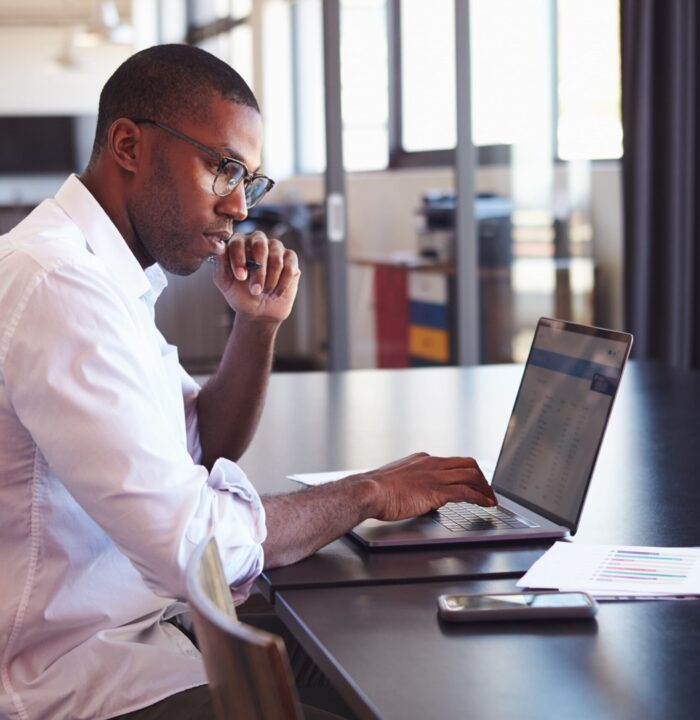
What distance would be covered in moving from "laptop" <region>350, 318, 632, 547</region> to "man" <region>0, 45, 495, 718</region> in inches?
1.7

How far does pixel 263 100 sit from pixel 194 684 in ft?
19.8

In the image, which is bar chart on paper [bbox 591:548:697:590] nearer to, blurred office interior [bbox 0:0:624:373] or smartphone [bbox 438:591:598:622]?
smartphone [bbox 438:591:598:622]

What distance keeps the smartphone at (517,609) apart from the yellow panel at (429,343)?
412 cm

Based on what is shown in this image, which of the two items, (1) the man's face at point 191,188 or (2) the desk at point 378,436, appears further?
(1) the man's face at point 191,188

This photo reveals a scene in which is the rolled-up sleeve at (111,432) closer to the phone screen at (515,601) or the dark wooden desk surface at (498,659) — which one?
the dark wooden desk surface at (498,659)

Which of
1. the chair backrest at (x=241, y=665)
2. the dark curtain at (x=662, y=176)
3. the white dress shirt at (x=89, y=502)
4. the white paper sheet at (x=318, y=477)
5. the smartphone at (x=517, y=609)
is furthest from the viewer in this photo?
the dark curtain at (x=662, y=176)

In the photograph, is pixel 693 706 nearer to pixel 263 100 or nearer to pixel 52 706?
pixel 52 706

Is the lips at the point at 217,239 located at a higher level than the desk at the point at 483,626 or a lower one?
higher

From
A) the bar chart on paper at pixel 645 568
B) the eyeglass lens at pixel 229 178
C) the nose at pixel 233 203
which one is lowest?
the bar chart on paper at pixel 645 568

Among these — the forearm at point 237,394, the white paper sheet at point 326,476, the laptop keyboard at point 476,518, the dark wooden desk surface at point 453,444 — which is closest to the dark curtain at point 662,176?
the dark wooden desk surface at point 453,444

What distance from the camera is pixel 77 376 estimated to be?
3.90 feet

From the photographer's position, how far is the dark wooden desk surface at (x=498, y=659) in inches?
34.8

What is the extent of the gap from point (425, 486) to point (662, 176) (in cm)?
382

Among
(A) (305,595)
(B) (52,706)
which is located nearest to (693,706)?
(A) (305,595)
